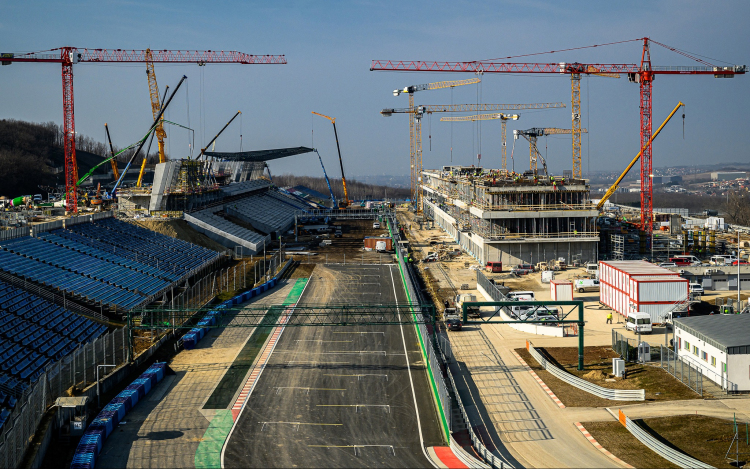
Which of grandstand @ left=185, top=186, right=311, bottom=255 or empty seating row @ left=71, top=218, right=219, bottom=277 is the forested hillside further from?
empty seating row @ left=71, top=218, right=219, bottom=277

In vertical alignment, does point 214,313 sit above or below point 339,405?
above

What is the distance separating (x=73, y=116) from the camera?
3605 inches

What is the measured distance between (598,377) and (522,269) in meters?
30.5

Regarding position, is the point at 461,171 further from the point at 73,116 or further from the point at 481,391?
the point at 481,391

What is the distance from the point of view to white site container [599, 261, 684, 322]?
4566 cm

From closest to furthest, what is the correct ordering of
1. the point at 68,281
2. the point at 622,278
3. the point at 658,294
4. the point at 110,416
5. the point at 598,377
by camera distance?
the point at 110,416
the point at 598,377
the point at 658,294
the point at 68,281
the point at 622,278

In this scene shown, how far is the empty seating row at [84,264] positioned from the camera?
47.4 metres

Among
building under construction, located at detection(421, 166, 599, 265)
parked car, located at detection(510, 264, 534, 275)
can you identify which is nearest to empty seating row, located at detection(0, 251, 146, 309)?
parked car, located at detection(510, 264, 534, 275)

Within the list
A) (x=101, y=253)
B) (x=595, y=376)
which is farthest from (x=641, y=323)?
(x=101, y=253)

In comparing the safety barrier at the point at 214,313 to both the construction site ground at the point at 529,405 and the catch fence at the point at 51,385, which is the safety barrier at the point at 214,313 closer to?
the catch fence at the point at 51,385

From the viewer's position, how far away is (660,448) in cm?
2559

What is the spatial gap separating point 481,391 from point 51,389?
1950 centimetres

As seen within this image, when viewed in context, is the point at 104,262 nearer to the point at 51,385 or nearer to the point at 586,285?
the point at 51,385

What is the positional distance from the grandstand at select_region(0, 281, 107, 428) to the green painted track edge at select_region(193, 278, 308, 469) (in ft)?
24.0
